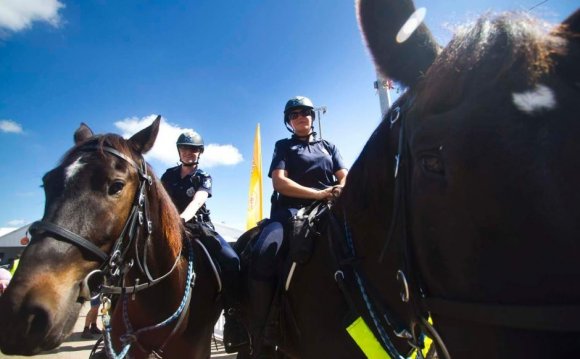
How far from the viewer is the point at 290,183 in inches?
123

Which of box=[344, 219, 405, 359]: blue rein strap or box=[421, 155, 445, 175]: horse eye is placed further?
box=[344, 219, 405, 359]: blue rein strap

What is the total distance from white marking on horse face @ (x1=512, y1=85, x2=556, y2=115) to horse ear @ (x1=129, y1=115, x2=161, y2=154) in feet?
8.95

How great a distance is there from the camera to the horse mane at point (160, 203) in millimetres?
2576

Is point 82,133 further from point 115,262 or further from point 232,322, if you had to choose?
point 232,322

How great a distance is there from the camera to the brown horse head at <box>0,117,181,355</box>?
1.73 metres

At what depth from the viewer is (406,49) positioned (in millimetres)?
1561

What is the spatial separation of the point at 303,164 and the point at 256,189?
26.9 ft

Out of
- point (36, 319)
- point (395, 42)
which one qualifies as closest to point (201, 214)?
point (36, 319)

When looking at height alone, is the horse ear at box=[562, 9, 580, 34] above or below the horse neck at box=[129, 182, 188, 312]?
above

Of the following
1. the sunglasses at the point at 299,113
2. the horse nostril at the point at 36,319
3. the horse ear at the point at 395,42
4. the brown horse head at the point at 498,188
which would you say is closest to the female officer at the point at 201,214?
the sunglasses at the point at 299,113

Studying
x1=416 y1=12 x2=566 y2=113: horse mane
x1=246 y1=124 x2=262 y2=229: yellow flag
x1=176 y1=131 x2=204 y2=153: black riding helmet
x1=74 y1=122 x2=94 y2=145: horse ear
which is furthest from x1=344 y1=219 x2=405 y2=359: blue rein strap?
x1=246 y1=124 x2=262 y2=229: yellow flag

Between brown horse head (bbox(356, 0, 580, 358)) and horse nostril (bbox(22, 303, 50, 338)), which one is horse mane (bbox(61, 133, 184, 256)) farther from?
brown horse head (bbox(356, 0, 580, 358))

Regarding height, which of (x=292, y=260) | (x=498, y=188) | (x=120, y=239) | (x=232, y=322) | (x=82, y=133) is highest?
(x=82, y=133)

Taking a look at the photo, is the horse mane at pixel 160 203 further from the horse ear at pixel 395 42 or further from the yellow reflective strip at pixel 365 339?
the horse ear at pixel 395 42
